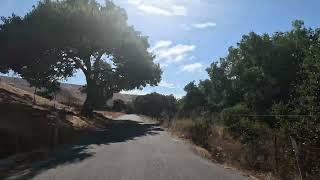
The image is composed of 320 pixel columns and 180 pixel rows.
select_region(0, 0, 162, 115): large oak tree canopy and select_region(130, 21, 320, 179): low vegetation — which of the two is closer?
select_region(130, 21, 320, 179): low vegetation

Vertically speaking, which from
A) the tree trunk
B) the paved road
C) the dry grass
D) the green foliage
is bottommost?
the paved road

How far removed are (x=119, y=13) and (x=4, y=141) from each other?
2581cm

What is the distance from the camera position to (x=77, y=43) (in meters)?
43.0

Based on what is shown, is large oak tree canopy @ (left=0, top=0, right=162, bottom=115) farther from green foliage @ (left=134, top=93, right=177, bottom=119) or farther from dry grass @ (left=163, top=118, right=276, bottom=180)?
green foliage @ (left=134, top=93, right=177, bottom=119)

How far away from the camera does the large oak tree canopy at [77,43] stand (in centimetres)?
4144


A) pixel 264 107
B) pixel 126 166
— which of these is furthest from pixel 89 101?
pixel 126 166

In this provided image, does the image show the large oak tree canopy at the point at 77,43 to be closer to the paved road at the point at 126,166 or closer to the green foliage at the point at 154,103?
the paved road at the point at 126,166

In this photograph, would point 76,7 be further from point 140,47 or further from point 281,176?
point 281,176

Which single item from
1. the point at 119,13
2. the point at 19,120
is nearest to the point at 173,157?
the point at 19,120

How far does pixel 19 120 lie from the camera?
1232 inches

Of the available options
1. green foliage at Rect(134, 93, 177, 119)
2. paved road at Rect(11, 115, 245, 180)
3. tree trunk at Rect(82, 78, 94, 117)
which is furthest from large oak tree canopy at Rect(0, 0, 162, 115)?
green foliage at Rect(134, 93, 177, 119)

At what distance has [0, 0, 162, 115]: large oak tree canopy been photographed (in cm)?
4144

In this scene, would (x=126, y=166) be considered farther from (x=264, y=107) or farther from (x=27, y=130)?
(x=264, y=107)

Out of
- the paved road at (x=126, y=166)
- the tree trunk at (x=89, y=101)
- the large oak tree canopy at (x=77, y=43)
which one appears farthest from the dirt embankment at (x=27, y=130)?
the tree trunk at (x=89, y=101)
